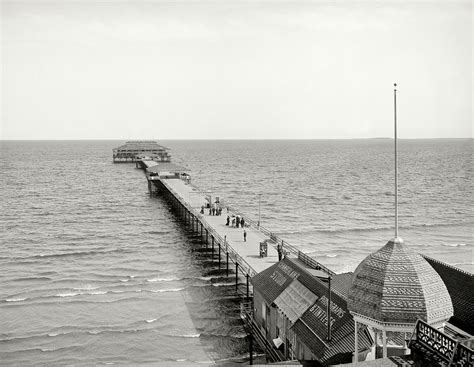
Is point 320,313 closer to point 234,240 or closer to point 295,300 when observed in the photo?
point 295,300

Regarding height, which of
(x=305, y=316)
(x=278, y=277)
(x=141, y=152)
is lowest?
(x=305, y=316)

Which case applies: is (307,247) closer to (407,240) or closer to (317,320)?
(407,240)

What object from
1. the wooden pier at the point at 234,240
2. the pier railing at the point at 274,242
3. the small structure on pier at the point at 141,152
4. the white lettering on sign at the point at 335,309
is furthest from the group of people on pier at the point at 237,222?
the small structure on pier at the point at 141,152

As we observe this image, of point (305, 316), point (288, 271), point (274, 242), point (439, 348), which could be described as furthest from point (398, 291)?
point (274, 242)

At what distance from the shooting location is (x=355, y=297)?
711 inches

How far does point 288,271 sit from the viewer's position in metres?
28.8

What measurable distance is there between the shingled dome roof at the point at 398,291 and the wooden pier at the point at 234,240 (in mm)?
10612

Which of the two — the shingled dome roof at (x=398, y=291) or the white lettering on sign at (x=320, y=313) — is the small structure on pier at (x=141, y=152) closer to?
the white lettering on sign at (x=320, y=313)

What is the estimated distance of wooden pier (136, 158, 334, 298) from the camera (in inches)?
1483

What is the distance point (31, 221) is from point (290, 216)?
115 ft

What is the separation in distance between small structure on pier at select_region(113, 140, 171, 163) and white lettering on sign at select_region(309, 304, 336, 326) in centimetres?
14204

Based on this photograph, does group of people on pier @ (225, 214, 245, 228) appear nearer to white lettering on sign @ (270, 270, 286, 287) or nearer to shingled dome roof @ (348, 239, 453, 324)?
white lettering on sign @ (270, 270, 286, 287)

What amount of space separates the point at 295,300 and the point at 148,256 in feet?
90.3

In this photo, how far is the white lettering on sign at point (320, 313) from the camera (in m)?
22.8
